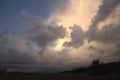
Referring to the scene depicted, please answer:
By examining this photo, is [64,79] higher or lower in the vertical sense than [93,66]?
lower

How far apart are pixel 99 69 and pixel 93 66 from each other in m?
3.55

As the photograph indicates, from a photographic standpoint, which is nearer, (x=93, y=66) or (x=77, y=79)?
(x=77, y=79)

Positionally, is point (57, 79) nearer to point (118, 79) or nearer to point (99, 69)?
point (118, 79)

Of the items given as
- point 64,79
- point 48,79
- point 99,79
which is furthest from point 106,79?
point 48,79

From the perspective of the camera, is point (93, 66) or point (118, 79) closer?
point (118, 79)

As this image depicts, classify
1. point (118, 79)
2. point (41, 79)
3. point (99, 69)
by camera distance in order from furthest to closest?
point (99, 69), point (41, 79), point (118, 79)

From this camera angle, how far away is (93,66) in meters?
105

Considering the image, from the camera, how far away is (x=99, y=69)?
337ft

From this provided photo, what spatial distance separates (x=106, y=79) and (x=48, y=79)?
21136 mm

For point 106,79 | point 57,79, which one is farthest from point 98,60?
point 57,79

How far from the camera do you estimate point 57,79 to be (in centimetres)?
7844

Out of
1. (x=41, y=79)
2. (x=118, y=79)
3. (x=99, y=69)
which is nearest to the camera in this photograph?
(x=118, y=79)

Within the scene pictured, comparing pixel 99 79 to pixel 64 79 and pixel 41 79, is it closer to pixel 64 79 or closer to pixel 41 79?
pixel 64 79

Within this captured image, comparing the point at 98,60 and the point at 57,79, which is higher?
the point at 98,60
